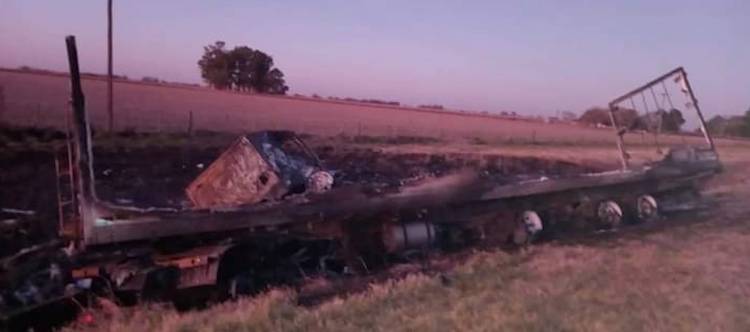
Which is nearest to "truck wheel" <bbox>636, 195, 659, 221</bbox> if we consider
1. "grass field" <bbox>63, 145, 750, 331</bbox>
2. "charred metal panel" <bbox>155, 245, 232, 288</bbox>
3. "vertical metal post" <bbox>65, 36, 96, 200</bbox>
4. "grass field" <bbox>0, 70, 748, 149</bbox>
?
"grass field" <bbox>0, 70, 748, 149</bbox>

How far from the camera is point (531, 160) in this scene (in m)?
25.2

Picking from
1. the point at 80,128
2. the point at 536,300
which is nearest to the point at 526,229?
the point at 536,300

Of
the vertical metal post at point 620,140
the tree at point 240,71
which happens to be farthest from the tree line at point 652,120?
the tree at point 240,71

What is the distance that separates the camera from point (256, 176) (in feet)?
28.8

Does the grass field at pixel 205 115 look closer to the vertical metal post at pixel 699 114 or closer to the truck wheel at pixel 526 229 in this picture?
the vertical metal post at pixel 699 114

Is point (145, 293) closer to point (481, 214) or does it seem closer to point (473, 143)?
point (481, 214)

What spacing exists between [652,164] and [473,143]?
19.7 metres

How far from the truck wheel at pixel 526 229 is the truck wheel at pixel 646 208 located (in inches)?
133

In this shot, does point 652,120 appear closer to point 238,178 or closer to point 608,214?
point 608,214

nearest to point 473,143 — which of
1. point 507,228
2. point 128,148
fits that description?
point 128,148

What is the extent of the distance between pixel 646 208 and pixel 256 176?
786 centimetres

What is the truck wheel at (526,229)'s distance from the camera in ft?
34.3

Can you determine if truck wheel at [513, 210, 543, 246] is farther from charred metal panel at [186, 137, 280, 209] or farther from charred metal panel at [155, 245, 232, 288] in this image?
charred metal panel at [155, 245, 232, 288]

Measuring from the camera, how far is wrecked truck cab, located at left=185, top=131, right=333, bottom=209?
869 centimetres
